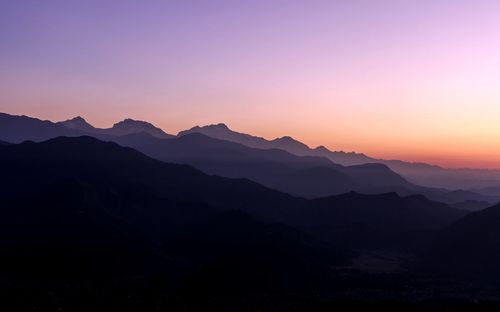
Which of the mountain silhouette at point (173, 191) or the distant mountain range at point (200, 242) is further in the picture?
the mountain silhouette at point (173, 191)

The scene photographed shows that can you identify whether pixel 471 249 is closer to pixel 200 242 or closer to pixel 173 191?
pixel 200 242

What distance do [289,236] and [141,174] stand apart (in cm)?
8690

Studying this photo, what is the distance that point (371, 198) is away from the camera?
198 metres

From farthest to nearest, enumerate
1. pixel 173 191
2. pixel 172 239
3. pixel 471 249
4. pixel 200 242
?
pixel 173 191
pixel 172 239
pixel 471 249
pixel 200 242

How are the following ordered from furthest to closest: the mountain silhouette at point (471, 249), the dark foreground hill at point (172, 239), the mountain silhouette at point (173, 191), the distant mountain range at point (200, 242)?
1. the mountain silhouette at point (173, 191)
2. the mountain silhouette at point (471, 249)
3. the distant mountain range at point (200, 242)
4. the dark foreground hill at point (172, 239)

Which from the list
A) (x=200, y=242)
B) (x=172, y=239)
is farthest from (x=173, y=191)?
(x=200, y=242)

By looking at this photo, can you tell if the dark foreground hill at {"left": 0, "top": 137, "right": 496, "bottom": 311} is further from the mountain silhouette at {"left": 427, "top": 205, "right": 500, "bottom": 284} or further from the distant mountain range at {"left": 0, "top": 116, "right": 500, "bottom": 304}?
the mountain silhouette at {"left": 427, "top": 205, "right": 500, "bottom": 284}

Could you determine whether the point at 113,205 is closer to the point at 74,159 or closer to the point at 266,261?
the point at 74,159

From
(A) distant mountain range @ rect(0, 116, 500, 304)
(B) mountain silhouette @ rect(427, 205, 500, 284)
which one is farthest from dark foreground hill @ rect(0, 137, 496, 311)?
(B) mountain silhouette @ rect(427, 205, 500, 284)

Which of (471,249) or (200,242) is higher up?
(471,249)

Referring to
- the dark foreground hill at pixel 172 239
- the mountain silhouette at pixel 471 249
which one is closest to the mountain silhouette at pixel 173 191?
the dark foreground hill at pixel 172 239

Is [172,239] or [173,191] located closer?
[172,239]

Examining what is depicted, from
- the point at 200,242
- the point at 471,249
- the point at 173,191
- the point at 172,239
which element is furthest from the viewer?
the point at 173,191

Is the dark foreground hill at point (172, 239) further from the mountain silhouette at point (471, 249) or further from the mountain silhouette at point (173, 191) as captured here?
the mountain silhouette at point (471, 249)
